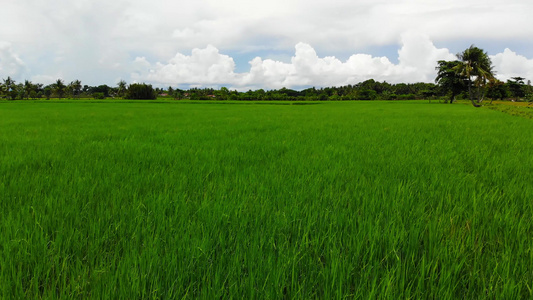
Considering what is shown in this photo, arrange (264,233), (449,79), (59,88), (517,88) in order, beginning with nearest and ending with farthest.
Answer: (264,233) < (449,79) < (517,88) < (59,88)

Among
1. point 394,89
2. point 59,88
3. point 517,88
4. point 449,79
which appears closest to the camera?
point 449,79

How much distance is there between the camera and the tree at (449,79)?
37.5 meters

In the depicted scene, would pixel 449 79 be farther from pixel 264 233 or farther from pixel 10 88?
pixel 10 88

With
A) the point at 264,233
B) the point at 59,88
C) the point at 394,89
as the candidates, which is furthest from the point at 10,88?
the point at 394,89

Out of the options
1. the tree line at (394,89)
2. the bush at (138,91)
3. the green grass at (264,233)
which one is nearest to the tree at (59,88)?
the tree line at (394,89)

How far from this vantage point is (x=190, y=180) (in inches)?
97.1

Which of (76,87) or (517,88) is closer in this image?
(517,88)

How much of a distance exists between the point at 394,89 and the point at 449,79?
207 feet

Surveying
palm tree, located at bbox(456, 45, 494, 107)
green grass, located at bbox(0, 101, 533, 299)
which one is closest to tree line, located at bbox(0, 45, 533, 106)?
palm tree, located at bbox(456, 45, 494, 107)

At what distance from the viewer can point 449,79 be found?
125 feet

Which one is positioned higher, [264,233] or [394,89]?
[394,89]

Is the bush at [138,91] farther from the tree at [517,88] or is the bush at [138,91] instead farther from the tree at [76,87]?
the tree at [517,88]

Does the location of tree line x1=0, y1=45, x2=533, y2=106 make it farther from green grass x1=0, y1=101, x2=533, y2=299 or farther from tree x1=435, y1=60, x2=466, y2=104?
green grass x1=0, y1=101, x2=533, y2=299

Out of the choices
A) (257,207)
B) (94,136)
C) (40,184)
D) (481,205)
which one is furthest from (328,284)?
(94,136)
